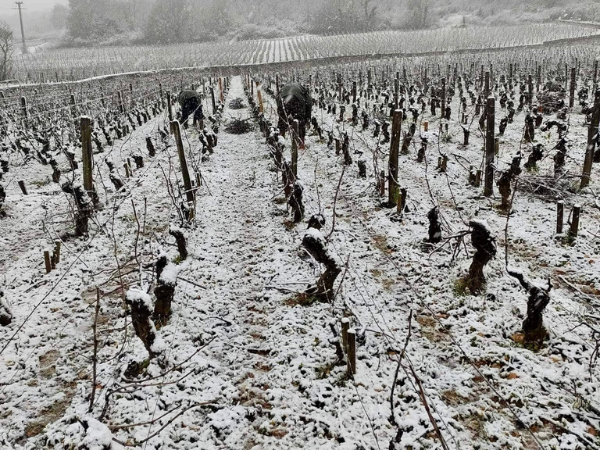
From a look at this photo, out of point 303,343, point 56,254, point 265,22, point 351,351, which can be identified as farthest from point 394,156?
point 265,22

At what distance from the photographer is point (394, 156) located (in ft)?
22.9

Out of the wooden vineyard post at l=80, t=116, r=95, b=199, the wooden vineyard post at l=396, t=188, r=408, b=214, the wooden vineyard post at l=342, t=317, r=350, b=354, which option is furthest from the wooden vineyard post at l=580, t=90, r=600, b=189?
the wooden vineyard post at l=80, t=116, r=95, b=199

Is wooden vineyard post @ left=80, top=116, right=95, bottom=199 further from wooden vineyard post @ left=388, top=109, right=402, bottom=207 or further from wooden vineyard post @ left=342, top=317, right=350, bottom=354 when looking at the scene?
wooden vineyard post @ left=342, top=317, right=350, bottom=354

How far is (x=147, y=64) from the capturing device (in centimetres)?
4503

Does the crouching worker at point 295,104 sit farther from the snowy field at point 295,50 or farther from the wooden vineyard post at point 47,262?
the snowy field at point 295,50

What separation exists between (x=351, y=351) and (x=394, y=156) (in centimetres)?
428

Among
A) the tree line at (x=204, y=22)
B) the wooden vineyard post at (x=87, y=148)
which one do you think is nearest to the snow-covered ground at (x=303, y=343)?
the wooden vineyard post at (x=87, y=148)

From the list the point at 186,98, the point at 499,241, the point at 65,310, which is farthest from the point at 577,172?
the point at 186,98

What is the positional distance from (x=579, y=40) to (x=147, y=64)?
43234 millimetres

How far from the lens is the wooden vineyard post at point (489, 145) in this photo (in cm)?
664

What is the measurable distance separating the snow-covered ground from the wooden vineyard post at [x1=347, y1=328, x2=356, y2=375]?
0.14 meters

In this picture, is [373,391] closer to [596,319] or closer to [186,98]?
[596,319]

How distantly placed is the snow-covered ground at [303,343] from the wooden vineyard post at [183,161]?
63cm

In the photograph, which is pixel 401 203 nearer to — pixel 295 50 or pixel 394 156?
pixel 394 156
